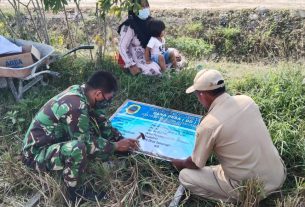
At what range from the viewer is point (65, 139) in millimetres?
4258

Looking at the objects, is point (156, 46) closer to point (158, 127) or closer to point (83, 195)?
point (158, 127)

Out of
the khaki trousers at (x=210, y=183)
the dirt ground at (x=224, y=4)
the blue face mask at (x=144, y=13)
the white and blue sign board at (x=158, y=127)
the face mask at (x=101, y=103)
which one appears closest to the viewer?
the khaki trousers at (x=210, y=183)

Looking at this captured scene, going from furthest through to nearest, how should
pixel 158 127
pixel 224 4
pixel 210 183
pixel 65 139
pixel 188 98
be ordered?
1. pixel 224 4
2. pixel 188 98
3. pixel 158 127
4. pixel 65 139
5. pixel 210 183

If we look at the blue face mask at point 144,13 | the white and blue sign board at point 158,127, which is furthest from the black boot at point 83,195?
the blue face mask at point 144,13

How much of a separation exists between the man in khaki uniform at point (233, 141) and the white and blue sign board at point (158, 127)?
706mm

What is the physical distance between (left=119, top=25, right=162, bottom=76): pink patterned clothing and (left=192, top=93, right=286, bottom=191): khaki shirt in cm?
230

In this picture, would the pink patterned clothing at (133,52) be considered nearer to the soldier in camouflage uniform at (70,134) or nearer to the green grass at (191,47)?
the green grass at (191,47)

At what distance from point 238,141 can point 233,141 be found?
0.14ft

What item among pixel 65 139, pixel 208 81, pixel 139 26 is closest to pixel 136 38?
pixel 139 26

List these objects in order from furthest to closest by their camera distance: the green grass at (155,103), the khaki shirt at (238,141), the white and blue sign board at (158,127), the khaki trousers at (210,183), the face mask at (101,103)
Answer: the white and blue sign board at (158,127), the green grass at (155,103), the face mask at (101,103), the khaki trousers at (210,183), the khaki shirt at (238,141)

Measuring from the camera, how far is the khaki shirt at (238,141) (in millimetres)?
3580

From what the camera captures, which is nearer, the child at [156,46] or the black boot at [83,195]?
the black boot at [83,195]

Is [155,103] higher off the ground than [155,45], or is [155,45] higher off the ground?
[155,45]

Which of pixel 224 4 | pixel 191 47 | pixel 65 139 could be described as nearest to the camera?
pixel 65 139
